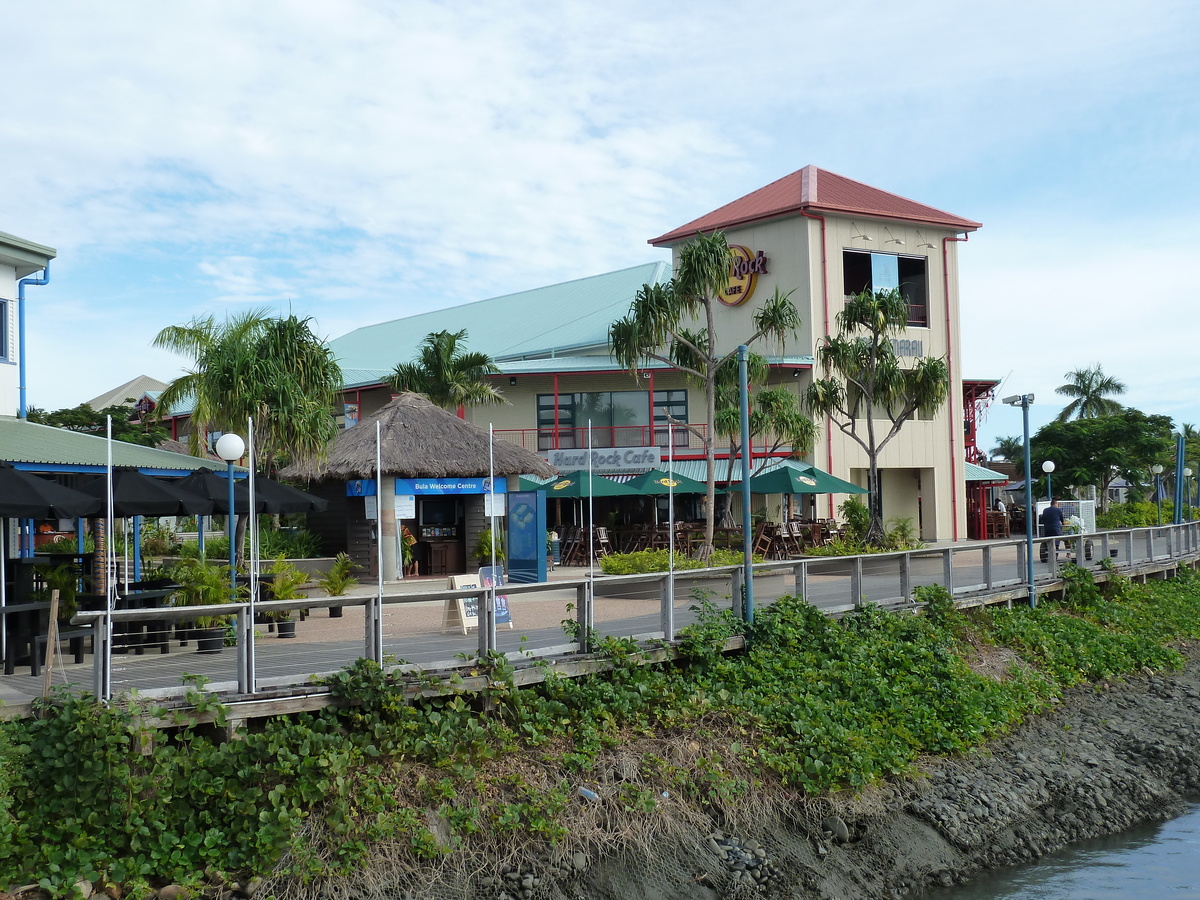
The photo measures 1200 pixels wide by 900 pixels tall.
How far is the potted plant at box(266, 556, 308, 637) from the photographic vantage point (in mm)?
12359

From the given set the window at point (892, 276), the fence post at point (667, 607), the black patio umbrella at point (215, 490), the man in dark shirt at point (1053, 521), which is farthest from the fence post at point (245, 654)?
the window at point (892, 276)

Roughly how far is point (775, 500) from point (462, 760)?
2438cm

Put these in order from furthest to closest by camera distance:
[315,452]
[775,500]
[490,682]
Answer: [775,500] < [315,452] < [490,682]

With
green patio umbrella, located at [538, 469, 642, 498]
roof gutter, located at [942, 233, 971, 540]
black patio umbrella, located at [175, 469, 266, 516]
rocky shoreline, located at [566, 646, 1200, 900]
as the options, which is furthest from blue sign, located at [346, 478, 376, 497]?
roof gutter, located at [942, 233, 971, 540]

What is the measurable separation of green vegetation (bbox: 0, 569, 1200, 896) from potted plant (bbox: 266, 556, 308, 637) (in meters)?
3.31

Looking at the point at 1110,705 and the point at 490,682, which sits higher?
the point at 490,682

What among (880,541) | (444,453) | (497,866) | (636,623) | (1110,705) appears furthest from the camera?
(880,541)

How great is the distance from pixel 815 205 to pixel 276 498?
22.2 m

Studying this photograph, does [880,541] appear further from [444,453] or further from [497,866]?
[497,866]

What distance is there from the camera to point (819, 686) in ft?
40.3

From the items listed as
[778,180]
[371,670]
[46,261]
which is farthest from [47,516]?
[778,180]

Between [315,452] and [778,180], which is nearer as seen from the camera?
[315,452]

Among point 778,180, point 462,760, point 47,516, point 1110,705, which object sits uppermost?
point 778,180

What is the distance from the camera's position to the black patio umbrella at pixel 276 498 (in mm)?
13531
